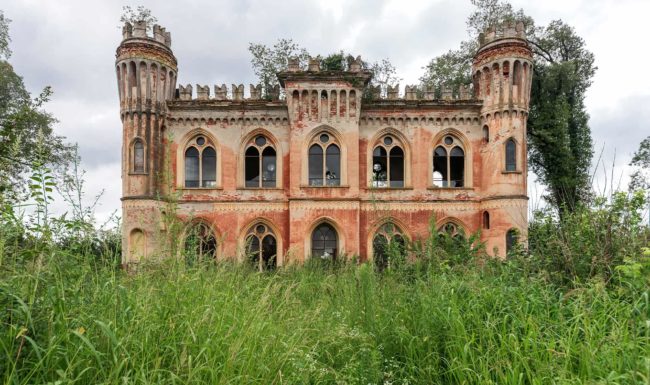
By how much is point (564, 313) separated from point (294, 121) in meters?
12.8

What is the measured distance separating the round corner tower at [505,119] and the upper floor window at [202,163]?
12.1 meters

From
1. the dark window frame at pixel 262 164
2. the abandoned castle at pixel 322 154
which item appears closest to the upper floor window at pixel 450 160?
the abandoned castle at pixel 322 154

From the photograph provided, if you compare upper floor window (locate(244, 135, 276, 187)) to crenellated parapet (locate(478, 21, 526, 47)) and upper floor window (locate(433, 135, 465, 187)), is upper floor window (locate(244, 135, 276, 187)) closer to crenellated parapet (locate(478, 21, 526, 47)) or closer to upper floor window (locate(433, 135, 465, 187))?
→ upper floor window (locate(433, 135, 465, 187))

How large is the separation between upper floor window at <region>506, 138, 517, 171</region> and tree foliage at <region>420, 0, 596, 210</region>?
3293 millimetres

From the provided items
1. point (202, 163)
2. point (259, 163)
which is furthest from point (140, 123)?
point (259, 163)

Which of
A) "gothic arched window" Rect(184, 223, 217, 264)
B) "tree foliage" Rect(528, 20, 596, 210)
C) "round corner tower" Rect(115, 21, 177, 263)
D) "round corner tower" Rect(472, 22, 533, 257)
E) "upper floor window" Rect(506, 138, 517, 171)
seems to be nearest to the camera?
"gothic arched window" Rect(184, 223, 217, 264)

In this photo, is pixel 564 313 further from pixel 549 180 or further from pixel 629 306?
pixel 549 180

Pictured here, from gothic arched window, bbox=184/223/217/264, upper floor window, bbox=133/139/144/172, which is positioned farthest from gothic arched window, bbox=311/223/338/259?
upper floor window, bbox=133/139/144/172

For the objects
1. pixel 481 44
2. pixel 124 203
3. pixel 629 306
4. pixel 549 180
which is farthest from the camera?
pixel 549 180

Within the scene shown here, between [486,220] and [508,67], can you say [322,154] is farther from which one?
[508,67]

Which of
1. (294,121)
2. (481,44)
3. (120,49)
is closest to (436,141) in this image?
(481,44)

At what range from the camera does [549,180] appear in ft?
59.6

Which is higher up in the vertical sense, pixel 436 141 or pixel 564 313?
pixel 436 141

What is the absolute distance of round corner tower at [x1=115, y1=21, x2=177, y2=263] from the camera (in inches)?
563
